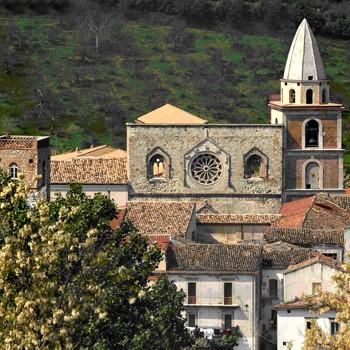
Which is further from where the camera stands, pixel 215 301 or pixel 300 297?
pixel 215 301

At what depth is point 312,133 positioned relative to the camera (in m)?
114

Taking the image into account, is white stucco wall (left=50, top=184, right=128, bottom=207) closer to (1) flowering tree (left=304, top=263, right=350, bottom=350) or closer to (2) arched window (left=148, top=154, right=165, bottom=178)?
(2) arched window (left=148, top=154, right=165, bottom=178)

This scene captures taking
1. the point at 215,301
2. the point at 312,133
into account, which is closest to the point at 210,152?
the point at 312,133

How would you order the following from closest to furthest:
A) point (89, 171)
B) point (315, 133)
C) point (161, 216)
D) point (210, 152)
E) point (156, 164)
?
point (161, 216) → point (89, 171) → point (210, 152) → point (315, 133) → point (156, 164)

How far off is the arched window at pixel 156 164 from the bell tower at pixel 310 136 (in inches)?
243

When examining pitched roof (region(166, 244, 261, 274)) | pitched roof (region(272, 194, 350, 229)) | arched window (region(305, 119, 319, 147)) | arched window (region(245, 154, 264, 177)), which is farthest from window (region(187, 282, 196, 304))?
arched window (region(305, 119, 319, 147))

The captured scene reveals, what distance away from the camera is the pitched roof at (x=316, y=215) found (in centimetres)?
10175

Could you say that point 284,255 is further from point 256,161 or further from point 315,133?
point 315,133

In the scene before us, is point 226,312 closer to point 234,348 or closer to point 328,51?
point 234,348

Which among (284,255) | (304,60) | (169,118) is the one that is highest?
(304,60)

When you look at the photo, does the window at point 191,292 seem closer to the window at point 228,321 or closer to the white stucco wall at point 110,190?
the window at point 228,321

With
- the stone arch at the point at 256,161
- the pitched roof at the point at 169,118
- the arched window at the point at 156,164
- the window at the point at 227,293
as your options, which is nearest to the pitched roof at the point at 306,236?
the window at the point at 227,293

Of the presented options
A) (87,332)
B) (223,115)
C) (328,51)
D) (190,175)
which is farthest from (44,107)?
(87,332)

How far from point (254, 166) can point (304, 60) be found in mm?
5919
